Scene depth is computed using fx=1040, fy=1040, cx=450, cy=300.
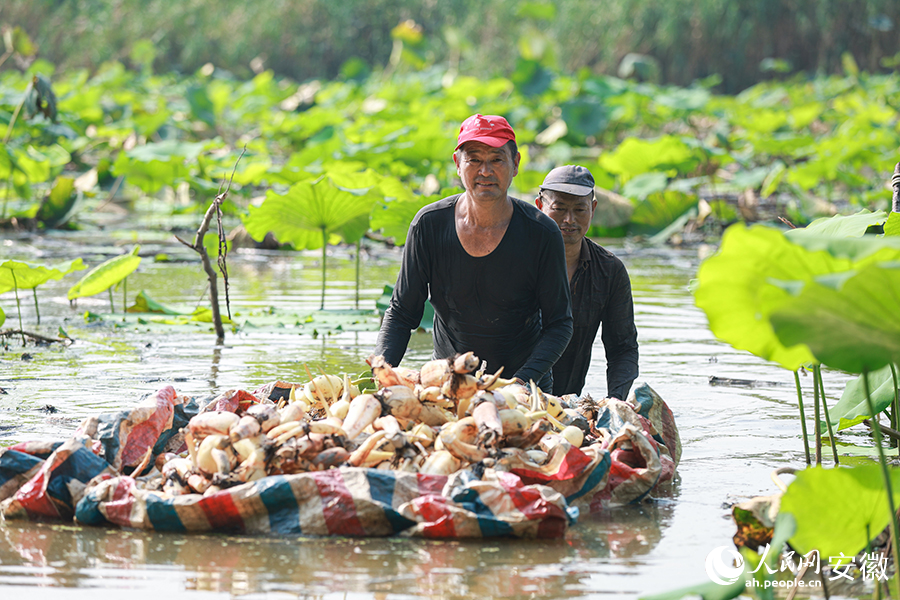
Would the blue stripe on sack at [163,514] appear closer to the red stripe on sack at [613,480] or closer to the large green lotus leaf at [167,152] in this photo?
the red stripe on sack at [613,480]

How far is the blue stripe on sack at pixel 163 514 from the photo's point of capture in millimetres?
2779

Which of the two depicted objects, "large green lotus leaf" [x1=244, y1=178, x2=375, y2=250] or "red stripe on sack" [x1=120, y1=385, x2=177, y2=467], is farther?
"large green lotus leaf" [x1=244, y1=178, x2=375, y2=250]

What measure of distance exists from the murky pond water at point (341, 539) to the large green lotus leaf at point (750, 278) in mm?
734

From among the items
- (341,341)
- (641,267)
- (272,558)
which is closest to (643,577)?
(272,558)

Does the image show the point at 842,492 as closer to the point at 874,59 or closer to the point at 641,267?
the point at 641,267

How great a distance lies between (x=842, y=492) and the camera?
2098 mm

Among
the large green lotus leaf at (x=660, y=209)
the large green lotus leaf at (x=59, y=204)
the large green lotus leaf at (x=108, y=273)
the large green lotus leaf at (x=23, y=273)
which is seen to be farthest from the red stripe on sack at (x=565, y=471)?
the large green lotus leaf at (x=59, y=204)

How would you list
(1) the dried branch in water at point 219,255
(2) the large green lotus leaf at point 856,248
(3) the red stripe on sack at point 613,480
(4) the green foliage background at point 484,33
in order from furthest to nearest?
(4) the green foliage background at point 484,33 → (1) the dried branch in water at point 219,255 → (3) the red stripe on sack at point 613,480 → (2) the large green lotus leaf at point 856,248

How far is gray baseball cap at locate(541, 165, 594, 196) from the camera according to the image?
3938 mm

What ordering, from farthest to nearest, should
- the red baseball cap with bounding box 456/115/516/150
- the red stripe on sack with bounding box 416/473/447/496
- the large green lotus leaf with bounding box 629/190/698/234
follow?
1. the large green lotus leaf with bounding box 629/190/698/234
2. the red baseball cap with bounding box 456/115/516/150
3. the red stripe on sack with bounding box 416/473/447/496

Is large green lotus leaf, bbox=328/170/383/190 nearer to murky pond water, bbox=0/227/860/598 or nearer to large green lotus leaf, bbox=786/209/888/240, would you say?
murky pond water, bbox=0/227/860/598

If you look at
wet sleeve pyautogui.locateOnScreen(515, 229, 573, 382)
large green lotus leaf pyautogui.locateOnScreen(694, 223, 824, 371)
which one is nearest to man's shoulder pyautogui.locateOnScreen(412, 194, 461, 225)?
wet sleeve pyautogui.locateOnScreen(515, 229, 573, 382)

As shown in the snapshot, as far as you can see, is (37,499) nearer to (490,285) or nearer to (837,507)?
(490,285)
